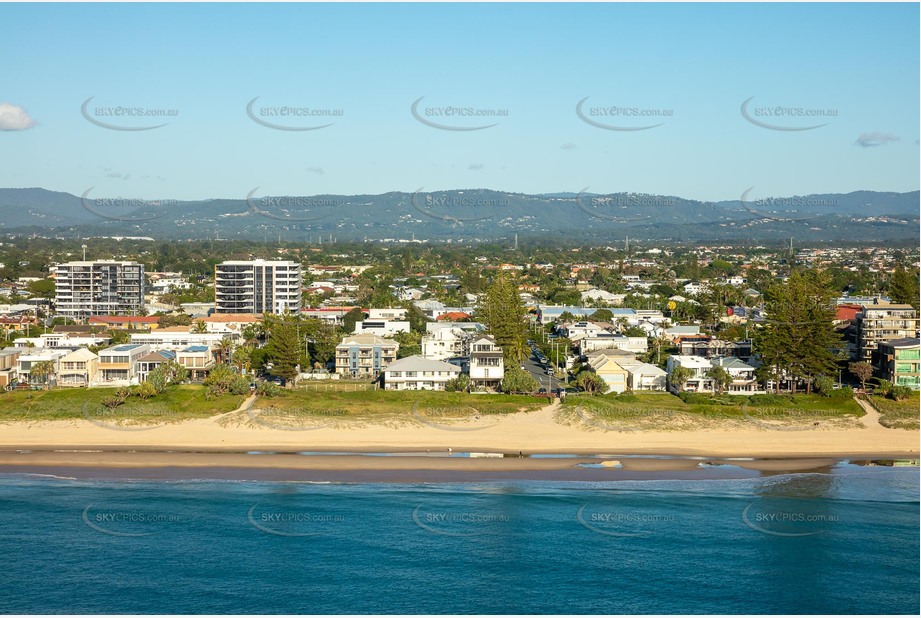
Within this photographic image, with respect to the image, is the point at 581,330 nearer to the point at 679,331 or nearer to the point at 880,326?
the point at 679,331

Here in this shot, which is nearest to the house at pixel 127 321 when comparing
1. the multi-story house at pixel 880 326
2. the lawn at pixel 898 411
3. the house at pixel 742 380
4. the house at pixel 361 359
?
the house at pixel 361 359

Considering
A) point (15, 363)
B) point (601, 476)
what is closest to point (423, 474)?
point (601, 476)

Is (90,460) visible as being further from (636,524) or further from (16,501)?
(636,524)

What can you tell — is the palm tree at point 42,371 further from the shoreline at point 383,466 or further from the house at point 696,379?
the house at point 696,379

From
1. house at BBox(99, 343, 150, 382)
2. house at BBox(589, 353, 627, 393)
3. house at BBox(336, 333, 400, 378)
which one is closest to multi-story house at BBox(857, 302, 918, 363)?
house at BBox(589, 353, 627, 393)

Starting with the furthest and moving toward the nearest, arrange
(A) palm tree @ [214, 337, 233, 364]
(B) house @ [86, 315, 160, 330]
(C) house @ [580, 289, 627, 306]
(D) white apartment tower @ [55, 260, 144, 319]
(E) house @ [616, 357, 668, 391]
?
1. (C) house @ [580, 289, 627, 306]
2. (D) white apartment tower @ [55, 260, 144, 319]
3. (B) house @ [86, 315, 160, 330]
4. (A) palm tree @ [214, 337, 233, 364]
5. (E) house @ [616, 357, 668, 391]

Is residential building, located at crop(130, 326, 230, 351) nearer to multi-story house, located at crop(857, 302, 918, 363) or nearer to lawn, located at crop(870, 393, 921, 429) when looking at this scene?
lawn, located at crop(870, 393, 921, 429)

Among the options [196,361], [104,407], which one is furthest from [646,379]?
[104,407]
